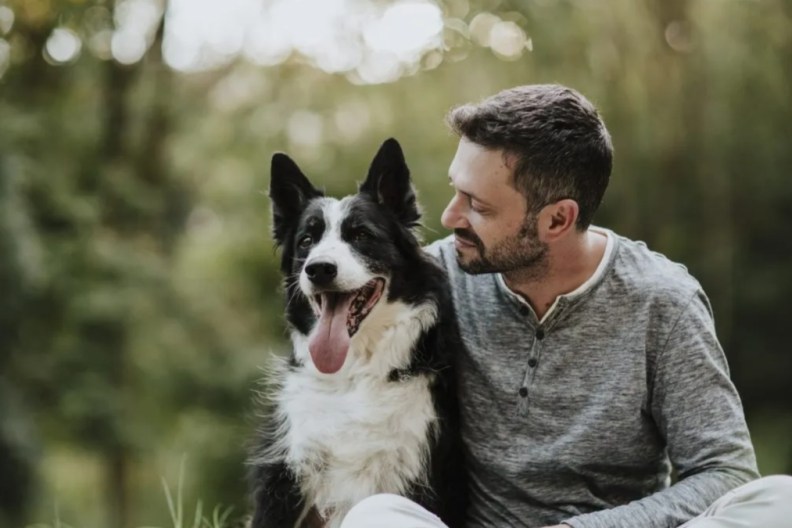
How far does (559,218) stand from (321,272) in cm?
56

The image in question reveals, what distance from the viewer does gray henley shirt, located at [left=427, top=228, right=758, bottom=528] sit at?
2.07m

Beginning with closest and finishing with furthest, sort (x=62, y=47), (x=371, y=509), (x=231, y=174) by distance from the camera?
(x=371, y=509), (x=62, y=47), (x=231, y=174)

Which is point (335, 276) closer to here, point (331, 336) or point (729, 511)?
point (331, 336)

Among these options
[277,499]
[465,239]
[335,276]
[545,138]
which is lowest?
[277,499]

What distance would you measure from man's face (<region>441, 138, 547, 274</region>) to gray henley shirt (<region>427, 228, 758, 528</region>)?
11 centimetres

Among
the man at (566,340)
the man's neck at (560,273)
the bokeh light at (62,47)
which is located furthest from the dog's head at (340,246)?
the bokeh light at (62,47)

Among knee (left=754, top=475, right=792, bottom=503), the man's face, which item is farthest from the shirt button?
knee (left=754, top=475, right=792, bottom=503)

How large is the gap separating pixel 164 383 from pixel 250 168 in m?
2.30


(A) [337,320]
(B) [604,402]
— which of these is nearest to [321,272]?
(A) [337,320]

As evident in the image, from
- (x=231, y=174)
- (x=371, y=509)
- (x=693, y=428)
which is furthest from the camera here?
(x=231, y=174)

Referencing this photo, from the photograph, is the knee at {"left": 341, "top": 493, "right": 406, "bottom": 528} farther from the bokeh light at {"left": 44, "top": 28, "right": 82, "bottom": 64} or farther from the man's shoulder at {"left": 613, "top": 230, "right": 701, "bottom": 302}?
the bokeh light at {"left": 44, "top": 28, "right": 82, "bottom": 64}

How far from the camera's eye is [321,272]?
2.26 metres

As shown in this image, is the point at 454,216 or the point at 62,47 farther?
the point at 62,47

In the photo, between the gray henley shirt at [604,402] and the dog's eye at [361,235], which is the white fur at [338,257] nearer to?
the dog's eye at [361,235]
